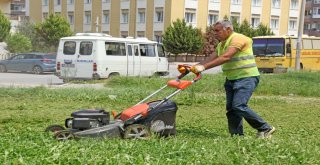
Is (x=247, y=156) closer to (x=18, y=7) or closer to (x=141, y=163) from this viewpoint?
(x=141, y=163)

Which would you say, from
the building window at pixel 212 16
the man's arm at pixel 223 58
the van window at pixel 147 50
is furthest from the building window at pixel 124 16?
the man's arm at pixel 223 58

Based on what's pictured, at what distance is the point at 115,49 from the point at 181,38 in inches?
1152

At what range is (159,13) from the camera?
2157 inches

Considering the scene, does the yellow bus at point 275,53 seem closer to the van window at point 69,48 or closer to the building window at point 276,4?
the van window at point 69,48

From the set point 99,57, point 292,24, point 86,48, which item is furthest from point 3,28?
point 292,24

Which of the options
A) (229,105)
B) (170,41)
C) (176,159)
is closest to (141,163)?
(176,159)

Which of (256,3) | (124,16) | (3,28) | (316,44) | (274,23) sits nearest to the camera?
(316,44)

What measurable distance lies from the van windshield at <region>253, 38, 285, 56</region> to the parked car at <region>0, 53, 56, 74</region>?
1219cm

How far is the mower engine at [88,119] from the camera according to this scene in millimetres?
5684

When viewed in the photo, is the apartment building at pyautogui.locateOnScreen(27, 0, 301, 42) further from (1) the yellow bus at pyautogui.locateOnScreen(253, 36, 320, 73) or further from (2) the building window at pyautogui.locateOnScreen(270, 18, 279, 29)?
(1) the yellow bus at pyautogui.locateOnScreen(253, 36, 320, 73)

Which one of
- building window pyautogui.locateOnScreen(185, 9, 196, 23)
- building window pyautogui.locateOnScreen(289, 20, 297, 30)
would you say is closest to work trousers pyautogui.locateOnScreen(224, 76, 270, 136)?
building window pyautogui.locateOnScreen(185, 9, 196, 23)

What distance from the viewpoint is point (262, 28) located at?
5525 centimetres

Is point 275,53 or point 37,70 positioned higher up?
point 275,53

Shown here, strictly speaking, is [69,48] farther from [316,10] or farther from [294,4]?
[316,10]
